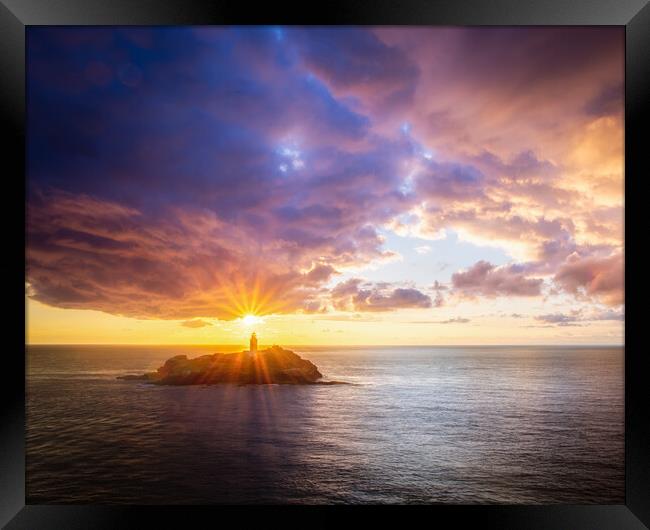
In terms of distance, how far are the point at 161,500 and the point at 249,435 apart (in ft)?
22.4

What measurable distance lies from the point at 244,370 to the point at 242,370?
0.18 m

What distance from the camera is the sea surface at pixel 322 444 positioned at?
11531mm

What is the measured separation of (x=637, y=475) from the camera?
334 centimetres

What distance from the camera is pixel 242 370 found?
32.1 metres

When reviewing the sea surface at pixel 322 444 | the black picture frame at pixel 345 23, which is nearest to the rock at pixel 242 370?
the sea surface at pixel 322 444

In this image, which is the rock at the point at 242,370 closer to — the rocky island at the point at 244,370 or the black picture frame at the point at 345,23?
the rocky island at the point at 244,370

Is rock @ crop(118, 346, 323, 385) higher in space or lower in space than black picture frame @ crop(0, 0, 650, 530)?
lower

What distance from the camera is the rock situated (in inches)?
1174

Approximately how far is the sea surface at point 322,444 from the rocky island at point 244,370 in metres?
1.23

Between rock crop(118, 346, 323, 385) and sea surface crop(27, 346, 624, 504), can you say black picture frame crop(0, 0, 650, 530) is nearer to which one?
sea surface crop(27, 346, 624, 504)

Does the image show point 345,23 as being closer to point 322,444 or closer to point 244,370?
point 322,444

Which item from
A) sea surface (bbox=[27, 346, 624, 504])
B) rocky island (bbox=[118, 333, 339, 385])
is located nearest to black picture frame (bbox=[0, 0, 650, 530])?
sea surface (bbox=[27, 346, 624, 504])

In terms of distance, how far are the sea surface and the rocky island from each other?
4.04 ft

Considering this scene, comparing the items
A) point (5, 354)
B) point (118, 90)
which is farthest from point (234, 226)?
point (5, 354)
